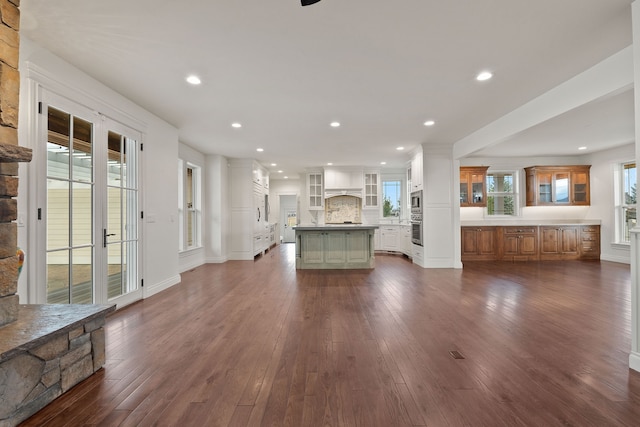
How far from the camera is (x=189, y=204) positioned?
686 centimetres

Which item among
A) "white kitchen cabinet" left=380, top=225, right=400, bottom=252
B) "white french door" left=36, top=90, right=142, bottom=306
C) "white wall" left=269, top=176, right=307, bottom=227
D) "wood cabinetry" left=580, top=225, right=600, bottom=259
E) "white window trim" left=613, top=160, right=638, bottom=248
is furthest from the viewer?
"white wall" left=269, top=176, right=307, bottom=227

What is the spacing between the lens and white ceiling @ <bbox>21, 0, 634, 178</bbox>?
2.19 m

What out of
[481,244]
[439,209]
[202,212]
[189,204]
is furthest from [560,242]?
[189,204]

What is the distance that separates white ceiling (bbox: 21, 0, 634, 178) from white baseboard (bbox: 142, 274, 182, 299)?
2.62m

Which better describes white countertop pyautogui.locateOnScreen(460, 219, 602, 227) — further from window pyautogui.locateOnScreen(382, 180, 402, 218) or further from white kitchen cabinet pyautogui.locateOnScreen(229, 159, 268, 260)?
white kitchen cabinet pyautogui.locateOnScreen(229, 159, 268, 260)

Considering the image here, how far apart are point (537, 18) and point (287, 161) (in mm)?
6508

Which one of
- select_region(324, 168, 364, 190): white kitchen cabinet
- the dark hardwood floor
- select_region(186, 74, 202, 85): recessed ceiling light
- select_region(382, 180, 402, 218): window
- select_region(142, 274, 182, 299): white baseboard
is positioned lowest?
the dark hardwood floor

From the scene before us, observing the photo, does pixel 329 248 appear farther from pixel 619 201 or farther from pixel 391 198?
pixel 619 201

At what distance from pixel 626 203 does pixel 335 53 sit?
837cm

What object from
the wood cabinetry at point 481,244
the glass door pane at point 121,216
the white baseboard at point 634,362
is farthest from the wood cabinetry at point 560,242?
the glass door pane at point 121,216

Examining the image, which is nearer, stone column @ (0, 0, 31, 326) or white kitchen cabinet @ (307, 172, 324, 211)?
stone column @ (0, 0, 31, 326)

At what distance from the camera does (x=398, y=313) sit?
11.3 ft

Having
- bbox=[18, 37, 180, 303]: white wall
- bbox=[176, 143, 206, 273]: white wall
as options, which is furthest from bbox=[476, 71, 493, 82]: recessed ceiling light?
bbox=[176, 143, 206, 273]: white wall

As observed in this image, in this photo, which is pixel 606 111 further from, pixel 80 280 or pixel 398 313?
pixel 80 280
